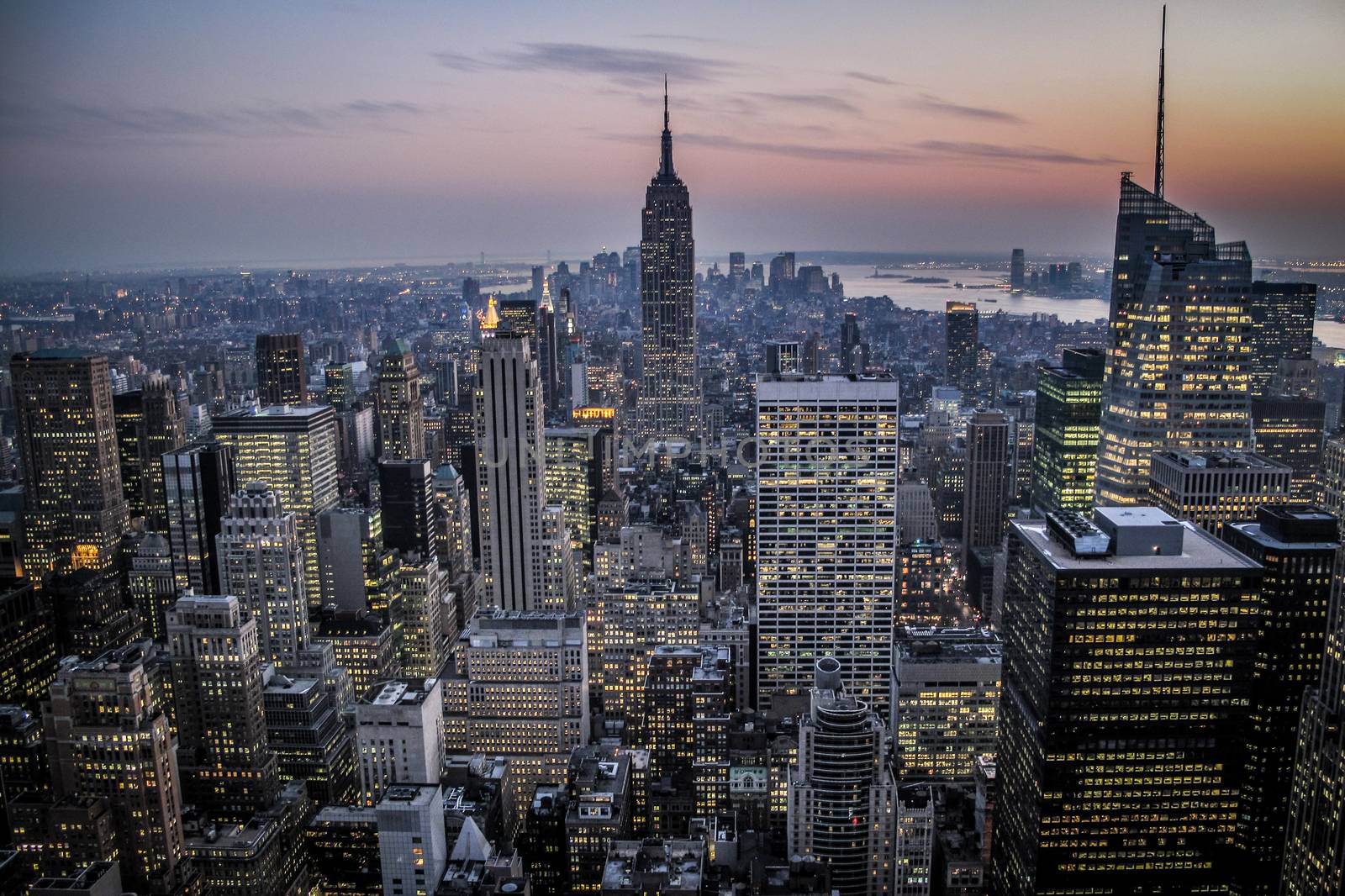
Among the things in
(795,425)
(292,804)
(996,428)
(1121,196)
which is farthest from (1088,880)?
(996,428)

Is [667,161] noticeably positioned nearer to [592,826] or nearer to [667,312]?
[667,312]

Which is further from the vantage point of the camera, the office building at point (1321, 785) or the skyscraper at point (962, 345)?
the skyscraper at point (962, 345)

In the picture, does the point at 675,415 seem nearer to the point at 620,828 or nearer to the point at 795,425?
the point at 795,425

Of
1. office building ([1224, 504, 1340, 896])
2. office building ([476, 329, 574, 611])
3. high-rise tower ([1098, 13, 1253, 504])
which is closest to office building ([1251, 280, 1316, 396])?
high-rise tower ([1098, 13, 1253, 504])

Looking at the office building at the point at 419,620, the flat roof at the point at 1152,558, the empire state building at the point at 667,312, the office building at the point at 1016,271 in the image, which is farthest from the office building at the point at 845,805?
the empire state building at the point at 667,312

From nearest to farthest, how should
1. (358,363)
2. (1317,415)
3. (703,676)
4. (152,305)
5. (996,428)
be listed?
(703,676) → (1317,415) → (152,305) → (996,428) → (358,363)

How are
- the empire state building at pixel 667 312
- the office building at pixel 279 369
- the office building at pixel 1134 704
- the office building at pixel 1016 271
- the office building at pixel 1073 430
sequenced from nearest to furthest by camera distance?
the office building at pixel 1134 704, the office building at pixel 1073 430, the office building at pixel 279 369, the office building at pixel 1016 271, the empire state building at pixel 667 312

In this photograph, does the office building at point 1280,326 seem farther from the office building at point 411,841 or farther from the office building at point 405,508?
the office building at point 405,508
